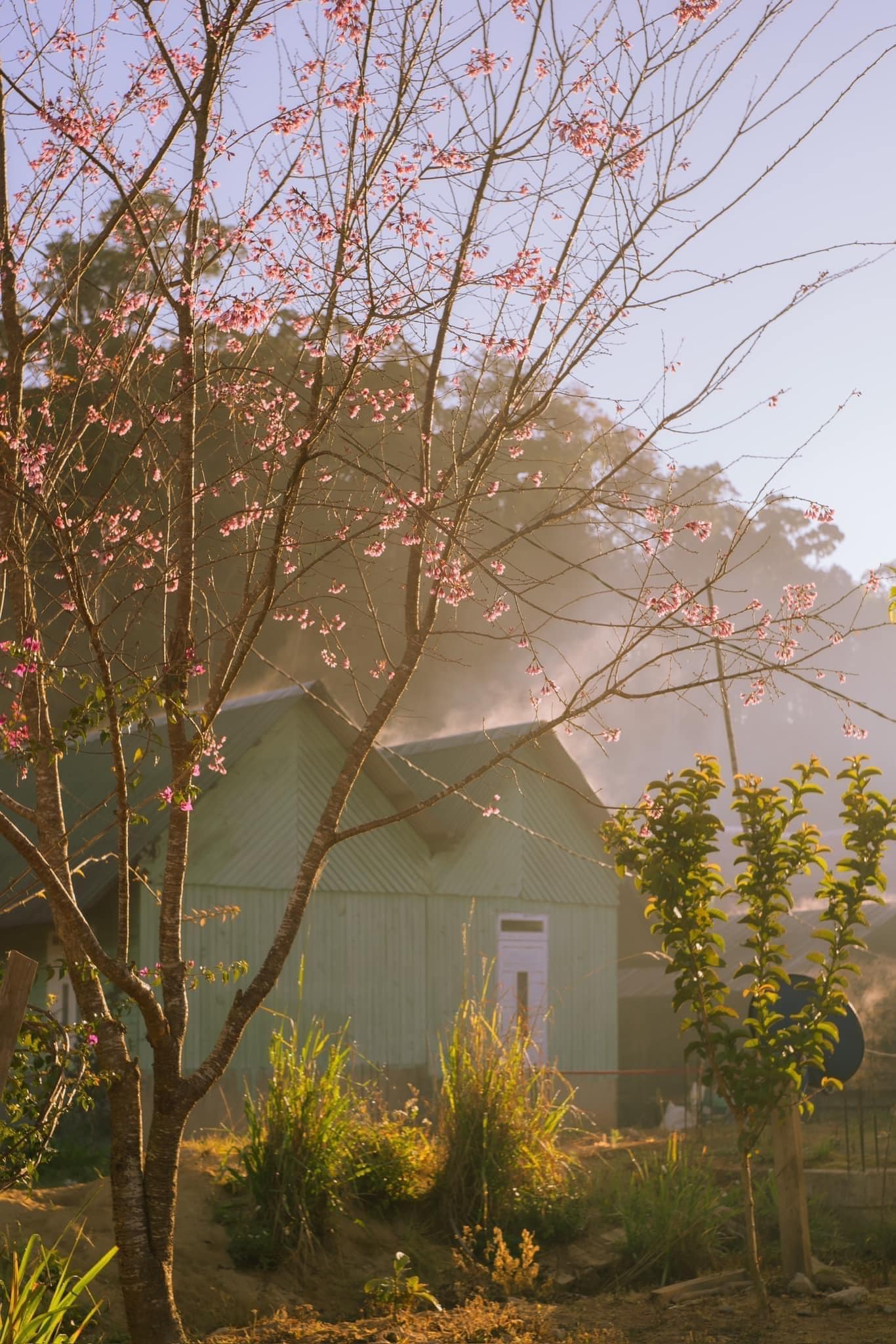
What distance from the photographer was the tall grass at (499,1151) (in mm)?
8820

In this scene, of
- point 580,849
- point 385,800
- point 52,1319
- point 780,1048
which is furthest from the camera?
point 580,849

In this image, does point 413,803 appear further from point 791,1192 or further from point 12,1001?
point 12,1001

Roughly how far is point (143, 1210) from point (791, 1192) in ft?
12.9

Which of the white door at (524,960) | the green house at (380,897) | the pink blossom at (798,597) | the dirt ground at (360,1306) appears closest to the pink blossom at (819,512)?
the pink blossom at (798,597)

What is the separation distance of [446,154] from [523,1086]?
6.16m

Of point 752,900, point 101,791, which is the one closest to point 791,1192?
point 752,900

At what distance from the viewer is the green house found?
594 inches

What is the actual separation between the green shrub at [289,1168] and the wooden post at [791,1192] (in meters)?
2.73

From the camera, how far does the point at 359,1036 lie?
53.2 ft

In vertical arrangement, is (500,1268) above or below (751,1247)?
below

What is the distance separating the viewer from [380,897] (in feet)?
55.1

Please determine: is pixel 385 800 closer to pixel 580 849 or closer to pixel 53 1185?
pixel 580 849

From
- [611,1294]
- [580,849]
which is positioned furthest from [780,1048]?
[580,849]

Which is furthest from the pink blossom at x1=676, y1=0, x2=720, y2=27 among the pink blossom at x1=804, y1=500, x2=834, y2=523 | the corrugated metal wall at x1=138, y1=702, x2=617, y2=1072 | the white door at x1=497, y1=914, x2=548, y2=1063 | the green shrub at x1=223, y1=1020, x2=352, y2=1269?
the white door at x1=497, y1=914, x2=548, y2=1063
